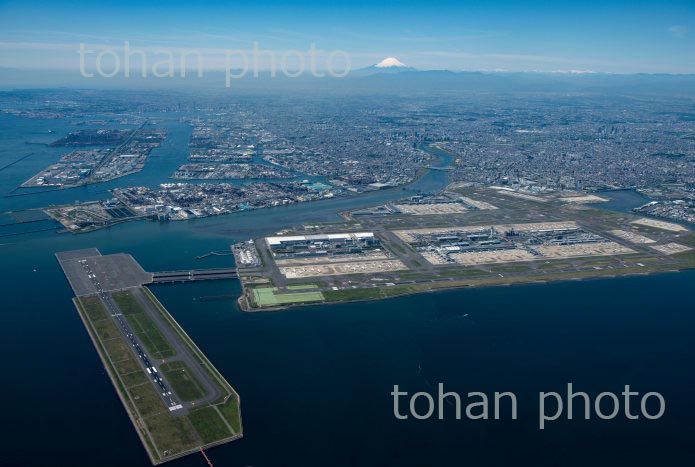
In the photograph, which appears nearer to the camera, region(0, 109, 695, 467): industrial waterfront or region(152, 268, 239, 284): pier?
region(0, 109, 695, 467): industrial waterfront

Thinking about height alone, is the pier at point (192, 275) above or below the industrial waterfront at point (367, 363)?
above

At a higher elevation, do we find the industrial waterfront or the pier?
the pier

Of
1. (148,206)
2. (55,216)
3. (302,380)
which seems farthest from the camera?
(148,206)

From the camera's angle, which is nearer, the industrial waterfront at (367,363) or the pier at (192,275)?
the industrial waterfront at (367,363)

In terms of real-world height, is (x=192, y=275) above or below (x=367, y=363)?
above

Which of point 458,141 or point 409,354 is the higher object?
point 458,141

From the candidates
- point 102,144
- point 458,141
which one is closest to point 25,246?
point 102,144

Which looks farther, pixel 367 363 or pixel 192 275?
pixel 192 275

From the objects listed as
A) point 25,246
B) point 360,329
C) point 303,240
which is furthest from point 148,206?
point 360,329

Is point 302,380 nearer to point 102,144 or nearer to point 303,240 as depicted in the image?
point 303,240

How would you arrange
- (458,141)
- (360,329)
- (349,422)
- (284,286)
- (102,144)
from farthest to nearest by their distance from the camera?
(458,141) → (102,144) → (284,286) → (360,329) → (349,422)

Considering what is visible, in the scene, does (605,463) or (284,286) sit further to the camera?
(284,286)
